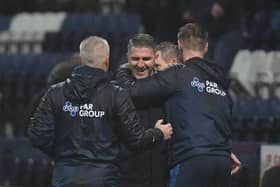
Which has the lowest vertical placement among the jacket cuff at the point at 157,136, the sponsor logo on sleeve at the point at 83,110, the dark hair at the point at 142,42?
the jacket cuff at the point at 157,136

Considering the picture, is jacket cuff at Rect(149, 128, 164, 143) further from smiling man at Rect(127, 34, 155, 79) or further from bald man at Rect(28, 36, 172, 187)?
smiling man at Rect(127, 34, 155, 79)

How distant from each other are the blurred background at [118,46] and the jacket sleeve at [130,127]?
16.1ft

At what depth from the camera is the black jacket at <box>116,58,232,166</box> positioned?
7047 mm

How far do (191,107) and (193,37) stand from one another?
51 centimetres

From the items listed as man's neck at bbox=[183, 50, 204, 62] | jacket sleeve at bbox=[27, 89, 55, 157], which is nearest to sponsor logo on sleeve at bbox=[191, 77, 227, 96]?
man's neck at bbox=[183, 50, 204, 62]

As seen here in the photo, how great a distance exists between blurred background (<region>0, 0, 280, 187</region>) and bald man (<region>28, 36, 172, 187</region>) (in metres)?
4.77

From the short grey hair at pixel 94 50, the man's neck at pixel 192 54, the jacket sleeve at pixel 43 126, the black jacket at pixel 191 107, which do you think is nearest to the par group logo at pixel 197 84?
the black jacket at pixel 191 107

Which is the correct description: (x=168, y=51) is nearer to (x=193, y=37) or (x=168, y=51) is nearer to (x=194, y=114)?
(x=193, y=37)

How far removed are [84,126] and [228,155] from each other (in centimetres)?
108

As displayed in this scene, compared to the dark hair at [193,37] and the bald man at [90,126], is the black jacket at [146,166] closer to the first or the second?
the bald man at [90,126]

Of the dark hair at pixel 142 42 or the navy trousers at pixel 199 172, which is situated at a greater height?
the dark hair at pixel 142 42

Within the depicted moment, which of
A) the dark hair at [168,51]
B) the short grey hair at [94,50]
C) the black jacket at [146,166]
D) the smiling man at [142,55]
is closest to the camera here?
the short grey hair at [94,50]

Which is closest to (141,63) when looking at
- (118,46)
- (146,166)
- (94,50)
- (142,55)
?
(142,55)

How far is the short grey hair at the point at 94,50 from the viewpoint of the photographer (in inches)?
272
